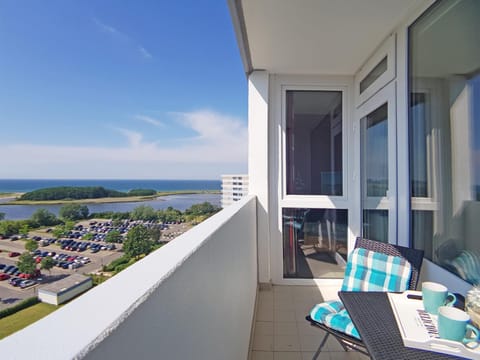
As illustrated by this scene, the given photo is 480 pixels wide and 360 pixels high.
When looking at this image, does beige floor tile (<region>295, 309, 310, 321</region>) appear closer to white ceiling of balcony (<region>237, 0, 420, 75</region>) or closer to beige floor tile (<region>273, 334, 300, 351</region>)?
beige floor tile (<region>273, 334, 300, 351</region>)

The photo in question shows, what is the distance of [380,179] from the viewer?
2.60m

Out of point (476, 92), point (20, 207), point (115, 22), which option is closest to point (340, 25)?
point (476, 92)

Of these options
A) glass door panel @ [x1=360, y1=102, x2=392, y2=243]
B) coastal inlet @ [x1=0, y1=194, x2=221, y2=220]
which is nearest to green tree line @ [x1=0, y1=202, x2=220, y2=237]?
coastal inlet @ [x1=0, y1=194, x2=221, y2=220]

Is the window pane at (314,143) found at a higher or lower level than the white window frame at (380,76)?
lower

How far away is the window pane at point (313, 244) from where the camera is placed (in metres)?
3.33

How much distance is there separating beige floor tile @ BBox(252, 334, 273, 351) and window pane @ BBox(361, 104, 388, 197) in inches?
67.0

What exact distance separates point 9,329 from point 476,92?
2020 mm

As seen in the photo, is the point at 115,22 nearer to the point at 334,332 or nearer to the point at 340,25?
the point at 340,25

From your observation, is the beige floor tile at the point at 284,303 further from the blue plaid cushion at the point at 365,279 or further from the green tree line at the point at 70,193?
the green tree line at the point at 70,193

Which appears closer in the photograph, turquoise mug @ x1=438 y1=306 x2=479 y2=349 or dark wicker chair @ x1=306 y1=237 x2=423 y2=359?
turquoise mug @ x1=438 y1=306 x2=479 y2=349

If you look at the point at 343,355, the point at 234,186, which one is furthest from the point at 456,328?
the point at 234,186

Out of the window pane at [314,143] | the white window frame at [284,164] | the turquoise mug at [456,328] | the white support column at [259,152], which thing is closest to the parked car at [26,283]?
the turquoise mug at [456,328]

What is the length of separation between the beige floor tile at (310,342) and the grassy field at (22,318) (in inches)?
84.8

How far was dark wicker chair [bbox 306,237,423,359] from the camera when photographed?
1.64m
